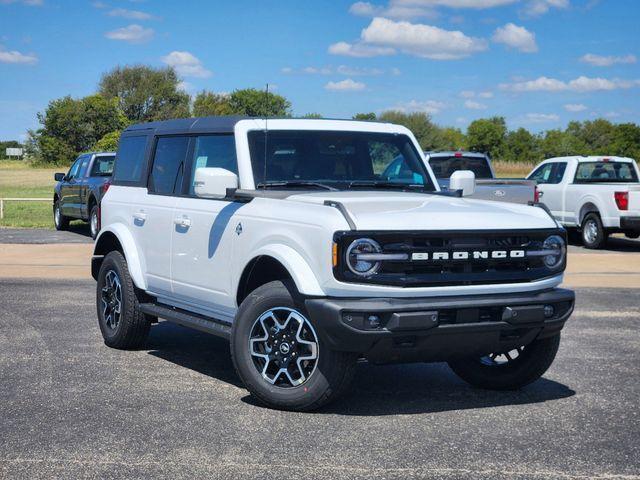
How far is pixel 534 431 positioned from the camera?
20.0 ft

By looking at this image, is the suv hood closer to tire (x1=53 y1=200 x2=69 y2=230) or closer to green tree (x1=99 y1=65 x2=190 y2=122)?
tire (x1=53 y1=200 x2=69 y2=230)

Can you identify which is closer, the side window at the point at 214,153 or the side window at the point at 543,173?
the side window at the point at 214,153

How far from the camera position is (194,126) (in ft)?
26.9

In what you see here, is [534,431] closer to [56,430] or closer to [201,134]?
[56,430]

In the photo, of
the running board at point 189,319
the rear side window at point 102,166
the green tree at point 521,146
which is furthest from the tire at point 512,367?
the green tree at point 521,146

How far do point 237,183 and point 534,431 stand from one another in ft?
8.68

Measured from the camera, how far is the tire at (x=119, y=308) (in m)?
8.55

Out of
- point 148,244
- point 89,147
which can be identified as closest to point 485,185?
point 148,244

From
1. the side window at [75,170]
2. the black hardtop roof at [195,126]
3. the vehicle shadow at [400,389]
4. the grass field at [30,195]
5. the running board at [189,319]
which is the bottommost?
the grass field at [30,195]

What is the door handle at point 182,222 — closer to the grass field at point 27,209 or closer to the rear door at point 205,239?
the rear door at point 205,239

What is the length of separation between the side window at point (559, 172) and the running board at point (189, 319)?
15002mm

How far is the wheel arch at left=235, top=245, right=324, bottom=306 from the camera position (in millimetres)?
6246

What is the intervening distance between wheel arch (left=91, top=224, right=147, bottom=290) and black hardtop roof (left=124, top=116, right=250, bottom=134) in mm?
888

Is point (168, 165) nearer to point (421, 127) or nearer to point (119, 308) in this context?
point (119, 308)
